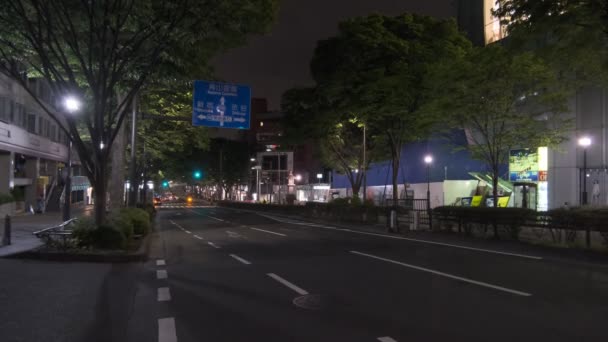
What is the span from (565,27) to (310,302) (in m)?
10.9

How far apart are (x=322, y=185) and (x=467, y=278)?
56897 millimetres

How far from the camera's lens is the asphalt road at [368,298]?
6023 mm

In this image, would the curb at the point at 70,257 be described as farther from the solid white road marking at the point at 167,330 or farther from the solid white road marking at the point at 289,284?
the solid white road marking at the point at 167,330

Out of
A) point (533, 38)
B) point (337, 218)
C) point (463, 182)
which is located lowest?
point (337, 218)

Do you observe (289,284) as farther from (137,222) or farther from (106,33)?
(137,222)

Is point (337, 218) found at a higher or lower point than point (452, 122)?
lower

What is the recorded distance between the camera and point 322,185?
66.8m

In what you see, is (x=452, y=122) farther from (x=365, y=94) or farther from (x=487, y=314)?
(x=487, y=314)

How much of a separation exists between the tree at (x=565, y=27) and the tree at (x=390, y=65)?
806 cm

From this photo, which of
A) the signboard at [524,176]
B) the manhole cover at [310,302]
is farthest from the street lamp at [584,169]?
the manhole cover at [310,302]

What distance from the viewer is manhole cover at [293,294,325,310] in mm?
7355

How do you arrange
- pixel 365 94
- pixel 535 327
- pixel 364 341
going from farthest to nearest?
pixel 365 94
pixel 535 327
pixel 364 341

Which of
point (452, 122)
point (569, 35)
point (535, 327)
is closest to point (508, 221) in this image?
point (452, 122)

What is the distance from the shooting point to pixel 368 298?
7.98m
